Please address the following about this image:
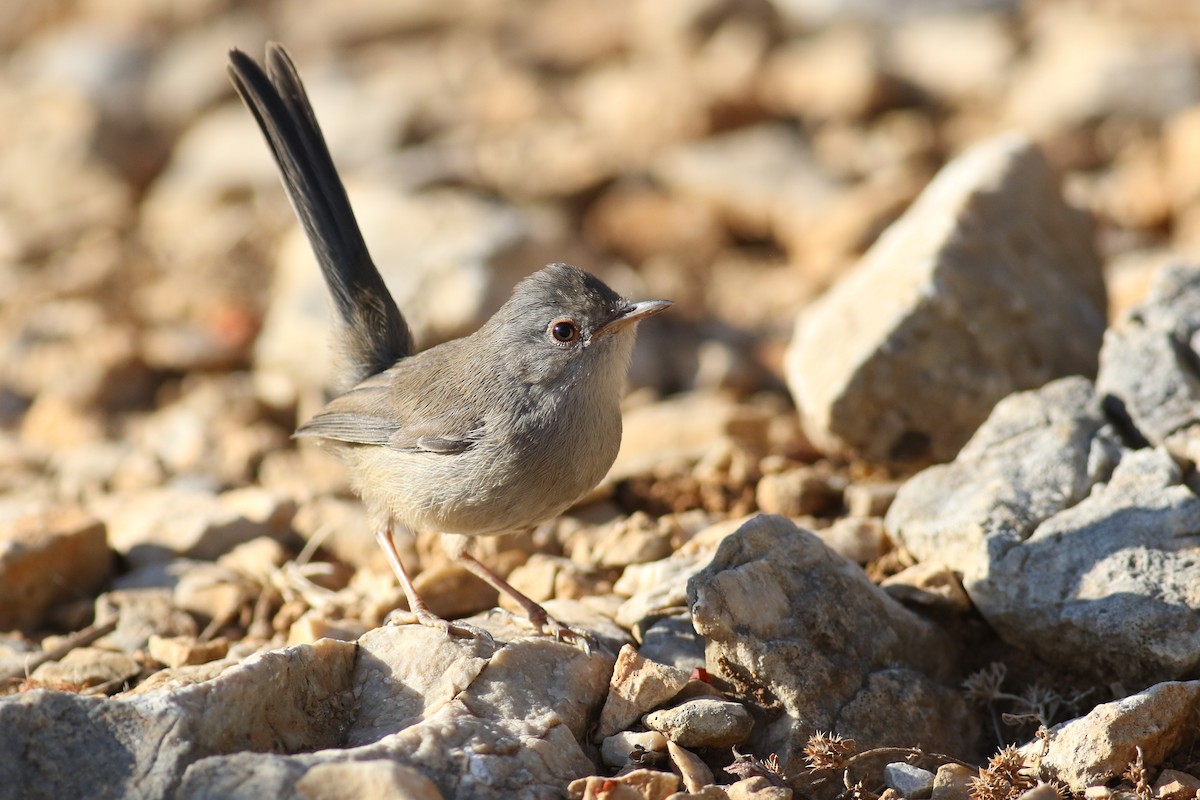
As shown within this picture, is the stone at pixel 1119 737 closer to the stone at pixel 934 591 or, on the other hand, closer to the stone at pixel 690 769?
A: the stone at pixel 934 591

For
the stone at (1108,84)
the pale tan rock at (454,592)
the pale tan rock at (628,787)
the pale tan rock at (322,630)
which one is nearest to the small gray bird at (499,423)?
the pale tan rock at (454,592)

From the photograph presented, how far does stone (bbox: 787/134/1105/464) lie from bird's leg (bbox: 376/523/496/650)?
2115mm

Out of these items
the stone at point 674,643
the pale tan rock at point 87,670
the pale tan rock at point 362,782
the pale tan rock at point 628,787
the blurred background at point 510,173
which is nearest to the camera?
the pale tan rock at point 362,782

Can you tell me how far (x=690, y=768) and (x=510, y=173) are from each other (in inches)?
271

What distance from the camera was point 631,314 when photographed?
509cm

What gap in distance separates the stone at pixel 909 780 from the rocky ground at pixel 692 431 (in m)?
0.01

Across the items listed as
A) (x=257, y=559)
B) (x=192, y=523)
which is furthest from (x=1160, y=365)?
(x=192, y=523)

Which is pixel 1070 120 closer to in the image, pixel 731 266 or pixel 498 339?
pixel 731 266

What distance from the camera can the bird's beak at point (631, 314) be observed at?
16.6 feet

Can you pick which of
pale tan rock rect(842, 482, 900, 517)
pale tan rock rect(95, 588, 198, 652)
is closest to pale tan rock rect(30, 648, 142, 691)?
pale tan rock rect(95, 588, 198, 652)

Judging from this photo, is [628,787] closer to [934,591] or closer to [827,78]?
[934,591]

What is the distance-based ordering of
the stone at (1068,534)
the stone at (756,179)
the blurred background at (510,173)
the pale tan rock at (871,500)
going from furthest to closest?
the stone at (756,179)
the blurred background at (510,173)
the pale tan rock at (871,500)
the stone at (1068,534)

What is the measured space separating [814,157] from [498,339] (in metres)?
5.44

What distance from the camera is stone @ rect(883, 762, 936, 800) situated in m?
3.97
